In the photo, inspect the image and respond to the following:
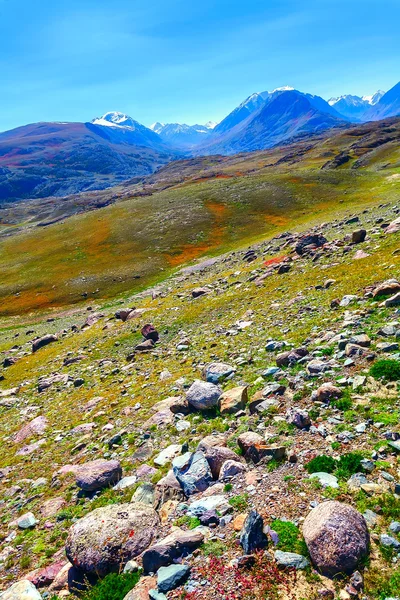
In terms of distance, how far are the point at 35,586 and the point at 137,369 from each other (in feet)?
45.6

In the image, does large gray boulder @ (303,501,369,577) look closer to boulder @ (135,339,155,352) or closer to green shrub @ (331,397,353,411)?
green shrub @ (331,397,353,411)

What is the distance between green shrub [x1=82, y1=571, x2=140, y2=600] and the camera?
707cm

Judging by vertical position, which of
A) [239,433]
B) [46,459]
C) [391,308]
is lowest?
[46,459]

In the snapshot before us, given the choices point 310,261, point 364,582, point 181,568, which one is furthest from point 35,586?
point 310,261

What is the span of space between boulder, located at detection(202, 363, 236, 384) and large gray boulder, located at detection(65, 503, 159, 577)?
706cm

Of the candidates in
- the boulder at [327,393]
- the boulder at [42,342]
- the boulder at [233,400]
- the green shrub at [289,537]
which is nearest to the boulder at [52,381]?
the boulder at [42,342]

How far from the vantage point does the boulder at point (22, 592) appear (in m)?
7.94

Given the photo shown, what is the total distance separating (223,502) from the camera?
332 inches

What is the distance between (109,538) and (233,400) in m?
5.99

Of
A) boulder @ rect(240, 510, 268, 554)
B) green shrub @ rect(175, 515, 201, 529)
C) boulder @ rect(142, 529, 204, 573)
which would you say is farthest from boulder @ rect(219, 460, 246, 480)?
boulder @ rect(240, 510, 268, 554)

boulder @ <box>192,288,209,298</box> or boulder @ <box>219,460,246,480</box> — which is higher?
boulder @ <box>219,460,246,480</box>

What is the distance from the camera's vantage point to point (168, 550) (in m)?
7.35

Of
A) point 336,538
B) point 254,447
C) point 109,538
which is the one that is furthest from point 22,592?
point 336,538

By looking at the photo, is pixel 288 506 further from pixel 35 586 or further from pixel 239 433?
pixel 35 586
